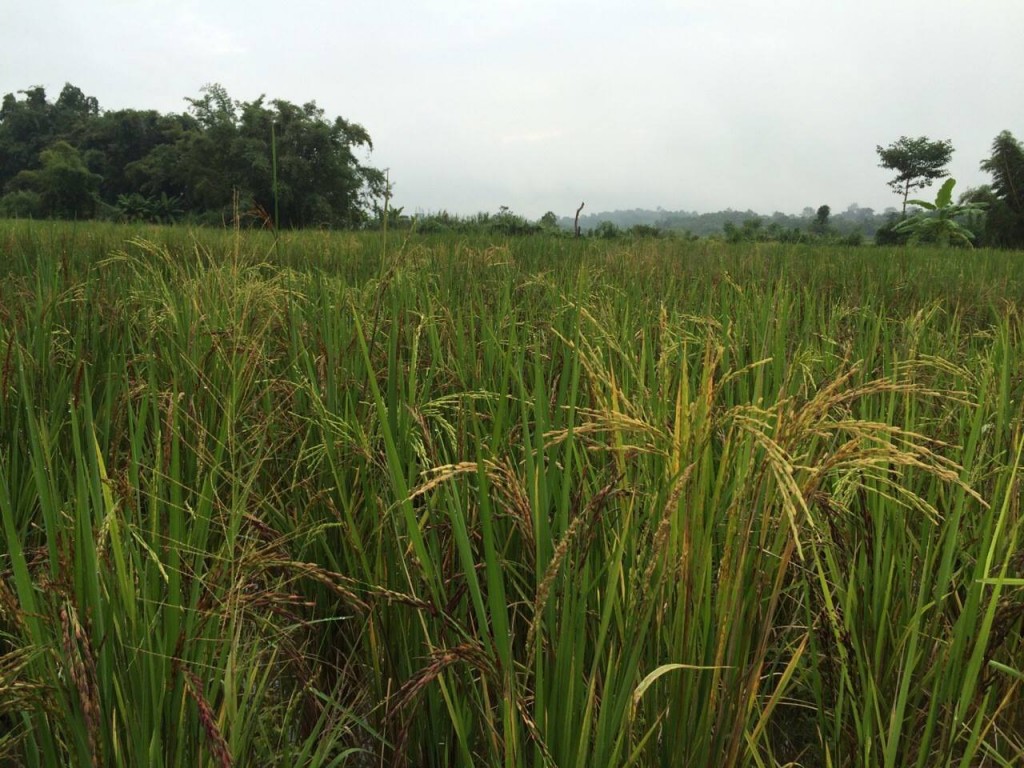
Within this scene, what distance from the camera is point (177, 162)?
102 ft

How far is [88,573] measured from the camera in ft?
2.48

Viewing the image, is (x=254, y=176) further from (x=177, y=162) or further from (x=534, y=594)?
(x=534, y=594)

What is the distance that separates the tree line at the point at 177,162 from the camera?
2098cm

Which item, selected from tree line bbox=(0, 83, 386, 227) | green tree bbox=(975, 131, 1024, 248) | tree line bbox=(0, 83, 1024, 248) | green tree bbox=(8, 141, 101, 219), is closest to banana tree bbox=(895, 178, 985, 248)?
tree line bbox=(0, 83, 1024, 248)

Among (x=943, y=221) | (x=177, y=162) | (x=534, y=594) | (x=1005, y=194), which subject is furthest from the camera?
(x=177, y=162)

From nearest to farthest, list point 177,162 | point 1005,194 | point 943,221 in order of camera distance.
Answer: point 943,221 < point 1005,194 < point 177,162

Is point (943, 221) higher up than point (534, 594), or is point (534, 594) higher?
point (943, 221)

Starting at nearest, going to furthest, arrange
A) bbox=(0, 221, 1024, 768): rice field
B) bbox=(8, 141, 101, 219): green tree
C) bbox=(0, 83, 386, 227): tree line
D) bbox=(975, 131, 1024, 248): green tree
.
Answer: bbox=(0, 221, 1024, 768): rice field, bbox=(0, 83, 386, 227): tree line, bbox=(975, 131, 1024, 248): green tree, bbox=(8, 141, 101, 219): green tree

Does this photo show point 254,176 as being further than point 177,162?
No

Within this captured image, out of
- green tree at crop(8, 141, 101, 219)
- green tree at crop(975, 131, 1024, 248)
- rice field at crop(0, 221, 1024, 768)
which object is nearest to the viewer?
rice field at crop(0, 221, 1024, 768)

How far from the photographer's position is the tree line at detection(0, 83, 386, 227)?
21.0 m

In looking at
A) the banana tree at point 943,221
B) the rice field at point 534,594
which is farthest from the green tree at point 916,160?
the rice field at point 534,594

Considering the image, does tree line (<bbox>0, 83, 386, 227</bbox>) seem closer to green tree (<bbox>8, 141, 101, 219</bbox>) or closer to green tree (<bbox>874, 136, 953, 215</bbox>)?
green tree (<bbox>8, 141, 101, 219</bbox>)

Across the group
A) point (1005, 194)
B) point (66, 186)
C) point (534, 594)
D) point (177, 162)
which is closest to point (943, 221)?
point (1005, 194)
